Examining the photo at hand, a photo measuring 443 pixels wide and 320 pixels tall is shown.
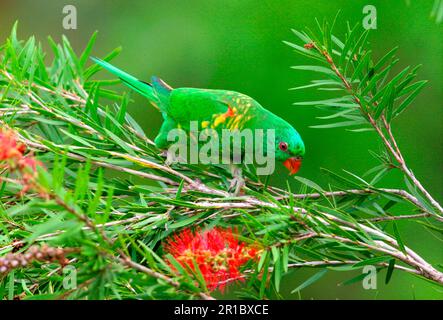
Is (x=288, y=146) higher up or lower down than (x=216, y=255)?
higher up

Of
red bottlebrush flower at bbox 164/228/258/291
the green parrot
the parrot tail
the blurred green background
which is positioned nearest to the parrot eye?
the green parrot

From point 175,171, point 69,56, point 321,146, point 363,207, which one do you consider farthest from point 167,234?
point 321,146

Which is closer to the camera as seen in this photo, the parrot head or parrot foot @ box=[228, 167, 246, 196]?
parrot foot @ box=[228, 167, 246, 196]

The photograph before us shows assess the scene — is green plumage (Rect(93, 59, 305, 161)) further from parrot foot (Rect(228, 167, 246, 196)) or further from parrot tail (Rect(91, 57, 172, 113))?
parrot foot (Rect(228, 167, 246, 196))

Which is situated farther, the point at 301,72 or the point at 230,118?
the point at 301,72

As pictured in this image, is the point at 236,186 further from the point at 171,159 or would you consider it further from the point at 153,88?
the point at 153,88

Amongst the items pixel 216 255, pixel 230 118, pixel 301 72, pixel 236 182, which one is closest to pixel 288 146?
pixel 230 118

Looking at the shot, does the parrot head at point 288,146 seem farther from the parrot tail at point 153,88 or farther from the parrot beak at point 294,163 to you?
the parrot tail at point 153,88
